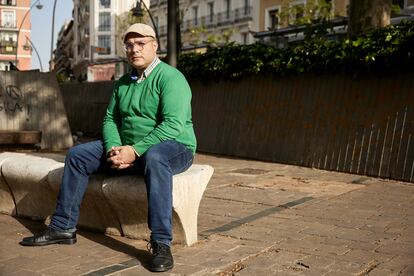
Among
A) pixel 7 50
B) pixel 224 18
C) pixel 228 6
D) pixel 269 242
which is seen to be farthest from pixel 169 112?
pixel 7 50

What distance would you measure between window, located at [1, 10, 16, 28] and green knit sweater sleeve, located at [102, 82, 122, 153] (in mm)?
93172

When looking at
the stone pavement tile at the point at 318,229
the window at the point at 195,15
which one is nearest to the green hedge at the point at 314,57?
the stone pavement tile at the point at 318,229

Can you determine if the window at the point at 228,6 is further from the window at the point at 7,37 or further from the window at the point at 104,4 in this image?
the window at the point at 7,37

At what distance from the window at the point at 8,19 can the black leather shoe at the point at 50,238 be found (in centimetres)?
9347

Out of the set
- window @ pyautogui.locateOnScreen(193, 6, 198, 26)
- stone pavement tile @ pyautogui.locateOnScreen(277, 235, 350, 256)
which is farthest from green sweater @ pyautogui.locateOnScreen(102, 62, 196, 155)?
window @ pyautogui.locateOnScreen(193, 6, 198, 26)

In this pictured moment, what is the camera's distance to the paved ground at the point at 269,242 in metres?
3.58

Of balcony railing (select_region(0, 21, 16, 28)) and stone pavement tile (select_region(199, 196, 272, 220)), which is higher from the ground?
balcony railing (select_region(0, 21, 16, 28))

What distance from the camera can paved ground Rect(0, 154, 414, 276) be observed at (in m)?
3.58

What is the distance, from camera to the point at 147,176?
371cm

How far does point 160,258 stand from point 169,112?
42.3 inches

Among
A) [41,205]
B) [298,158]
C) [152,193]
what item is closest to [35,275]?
[152,193]

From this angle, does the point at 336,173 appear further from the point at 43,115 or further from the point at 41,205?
the point at 43,115

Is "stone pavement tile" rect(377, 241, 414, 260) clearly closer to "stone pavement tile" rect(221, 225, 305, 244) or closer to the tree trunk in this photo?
"stone pavement tile" rect(221, 225, 305, 244)

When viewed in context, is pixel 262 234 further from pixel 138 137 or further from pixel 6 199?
pixel 6 199
